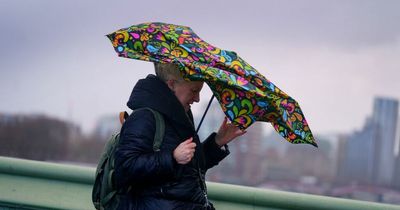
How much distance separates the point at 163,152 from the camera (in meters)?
2.08

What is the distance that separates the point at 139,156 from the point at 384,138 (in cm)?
8579

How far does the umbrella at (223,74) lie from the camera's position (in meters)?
2.04

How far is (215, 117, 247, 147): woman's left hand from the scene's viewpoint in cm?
236

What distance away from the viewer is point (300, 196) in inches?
113

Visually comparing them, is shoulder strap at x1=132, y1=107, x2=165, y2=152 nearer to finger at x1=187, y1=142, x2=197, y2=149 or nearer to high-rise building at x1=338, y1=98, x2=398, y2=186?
finger at x1=187, y1=142, x2=197, y2=149

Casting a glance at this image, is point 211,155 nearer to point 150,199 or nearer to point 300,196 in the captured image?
point 150,199

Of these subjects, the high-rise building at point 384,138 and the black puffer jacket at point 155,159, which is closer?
the black puffer jacket at point 155,159

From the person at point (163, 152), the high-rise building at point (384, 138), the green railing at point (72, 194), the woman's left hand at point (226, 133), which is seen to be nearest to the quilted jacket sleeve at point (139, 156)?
the person at point (163, 152)

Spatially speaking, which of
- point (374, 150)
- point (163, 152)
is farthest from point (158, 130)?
point (374, 150)

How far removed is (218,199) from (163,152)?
0.87m

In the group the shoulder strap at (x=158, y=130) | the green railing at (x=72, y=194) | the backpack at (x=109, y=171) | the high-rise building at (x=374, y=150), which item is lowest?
the high-rise building at (x=374, y=150)

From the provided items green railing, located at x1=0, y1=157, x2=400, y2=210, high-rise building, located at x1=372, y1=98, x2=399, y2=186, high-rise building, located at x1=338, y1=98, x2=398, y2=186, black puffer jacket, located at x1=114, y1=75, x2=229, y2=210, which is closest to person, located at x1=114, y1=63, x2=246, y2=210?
black puffer jacket, located at x1=114, y1=75, x2=229, y2=210

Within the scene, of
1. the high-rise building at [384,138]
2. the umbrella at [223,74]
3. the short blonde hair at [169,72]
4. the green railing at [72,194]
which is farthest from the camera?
the high-rise building at [384,138]

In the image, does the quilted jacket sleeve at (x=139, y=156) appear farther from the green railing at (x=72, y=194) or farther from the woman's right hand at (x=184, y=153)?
the green railing at (x=72, y=194)
